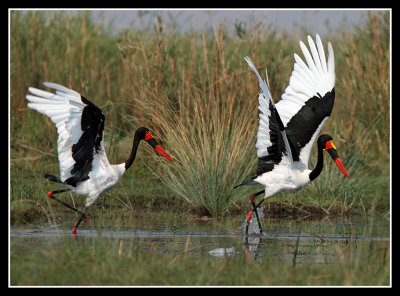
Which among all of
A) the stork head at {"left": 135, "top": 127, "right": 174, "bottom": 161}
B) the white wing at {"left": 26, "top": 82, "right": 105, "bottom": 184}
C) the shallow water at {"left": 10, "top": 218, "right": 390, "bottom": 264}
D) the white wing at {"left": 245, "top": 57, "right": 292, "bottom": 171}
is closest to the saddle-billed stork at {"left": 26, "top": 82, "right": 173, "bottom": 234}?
the white wing at {"left": 26, "top": 82, "right": 105, "bottom": 184}

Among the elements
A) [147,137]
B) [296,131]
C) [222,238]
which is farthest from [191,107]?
[222,238]

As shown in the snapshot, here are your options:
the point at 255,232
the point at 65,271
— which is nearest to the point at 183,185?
the point at 255,232

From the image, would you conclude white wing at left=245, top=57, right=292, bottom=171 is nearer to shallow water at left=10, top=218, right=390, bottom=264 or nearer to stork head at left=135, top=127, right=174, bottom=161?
shallow water at left=10, top=218, right=390, bottom=264

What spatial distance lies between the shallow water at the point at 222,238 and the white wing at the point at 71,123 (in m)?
0.79

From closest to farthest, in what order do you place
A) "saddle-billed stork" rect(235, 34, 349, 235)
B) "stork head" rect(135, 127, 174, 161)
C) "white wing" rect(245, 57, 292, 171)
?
"white wing" rect(245, 57, 292, 171)
"saddle-billed stork" rect(235, 34, 349, 235)
"stork head" rect(135, 127, 174, 161)

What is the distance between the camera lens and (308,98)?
356 inches

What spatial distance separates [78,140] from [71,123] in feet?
0.88

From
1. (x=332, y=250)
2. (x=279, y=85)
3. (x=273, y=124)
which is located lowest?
(x=332, y=250)

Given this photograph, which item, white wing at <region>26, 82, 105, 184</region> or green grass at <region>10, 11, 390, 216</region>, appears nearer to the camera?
white wing at <region>26, 82, 105, 184</region>

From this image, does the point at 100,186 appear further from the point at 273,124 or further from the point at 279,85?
the point at 279,85

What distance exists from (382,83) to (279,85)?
8.23 ft

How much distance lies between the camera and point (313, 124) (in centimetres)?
865

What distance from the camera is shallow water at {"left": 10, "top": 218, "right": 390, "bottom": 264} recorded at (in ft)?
22.2

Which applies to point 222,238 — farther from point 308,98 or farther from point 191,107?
point 191,107
